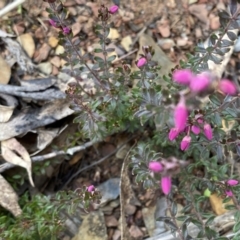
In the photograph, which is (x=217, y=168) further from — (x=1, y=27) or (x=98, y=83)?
(x=1, y=27)

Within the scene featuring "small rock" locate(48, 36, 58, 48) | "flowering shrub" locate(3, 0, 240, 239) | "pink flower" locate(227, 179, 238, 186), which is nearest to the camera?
"flowering shrub" locate(3, 0, 240, 239)

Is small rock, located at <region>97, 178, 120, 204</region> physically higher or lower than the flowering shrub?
lower

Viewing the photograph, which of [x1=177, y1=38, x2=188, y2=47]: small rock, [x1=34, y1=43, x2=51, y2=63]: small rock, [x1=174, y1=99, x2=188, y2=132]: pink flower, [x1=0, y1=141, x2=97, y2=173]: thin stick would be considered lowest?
[x1=177, y1=38, x2=188, y2=47]: small rock

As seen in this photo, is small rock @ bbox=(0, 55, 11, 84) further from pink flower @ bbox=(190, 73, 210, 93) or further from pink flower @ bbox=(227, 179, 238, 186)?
pink flower @ bbox=(190, 73, 210, 93)

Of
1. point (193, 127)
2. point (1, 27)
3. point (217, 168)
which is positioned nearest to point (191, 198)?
point (217, 168)

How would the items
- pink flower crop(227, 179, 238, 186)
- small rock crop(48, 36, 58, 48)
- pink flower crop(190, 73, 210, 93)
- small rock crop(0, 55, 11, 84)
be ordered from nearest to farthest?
1. pink flower crop(190, 73, 210, 93)
2. pink flower crop(227, 179, 238, 186)
3. small rock crop(0, 55, 11, 84)
4. small rock crop(48, 36, 58, 48)

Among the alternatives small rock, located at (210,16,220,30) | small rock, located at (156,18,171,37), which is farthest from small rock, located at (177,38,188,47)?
small rock, located at (210,16,220,30)

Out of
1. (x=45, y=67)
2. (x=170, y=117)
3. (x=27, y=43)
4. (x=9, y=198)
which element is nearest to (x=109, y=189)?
(x=9, y=198)

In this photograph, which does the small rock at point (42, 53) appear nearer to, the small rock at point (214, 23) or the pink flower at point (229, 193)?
the small rock at point (214, 23)
